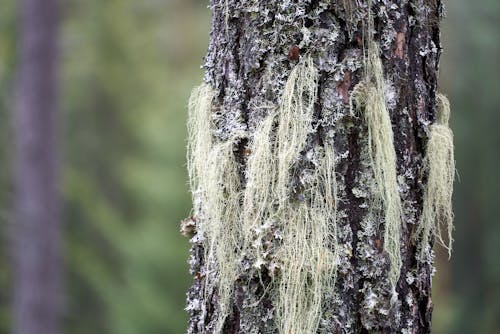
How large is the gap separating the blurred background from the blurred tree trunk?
63 centimetres

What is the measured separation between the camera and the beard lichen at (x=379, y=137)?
1.53m

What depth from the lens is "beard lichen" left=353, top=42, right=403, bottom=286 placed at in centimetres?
153

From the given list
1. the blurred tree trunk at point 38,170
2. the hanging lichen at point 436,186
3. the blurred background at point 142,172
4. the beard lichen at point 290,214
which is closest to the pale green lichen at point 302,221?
the beard lichen at point 290,214

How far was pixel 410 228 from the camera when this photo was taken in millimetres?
1622

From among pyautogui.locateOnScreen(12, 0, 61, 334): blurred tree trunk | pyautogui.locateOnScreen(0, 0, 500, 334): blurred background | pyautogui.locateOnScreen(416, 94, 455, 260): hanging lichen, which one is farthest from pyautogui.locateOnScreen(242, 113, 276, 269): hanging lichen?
pyautogui.locateOnScreen(0, 0, 500, 334): blurred background

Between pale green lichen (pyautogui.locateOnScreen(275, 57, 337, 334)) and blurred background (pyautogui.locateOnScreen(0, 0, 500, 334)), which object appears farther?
blurred background (pyautogui.locateOnScreen(0, 0, 500, 334))

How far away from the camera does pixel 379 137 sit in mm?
1533

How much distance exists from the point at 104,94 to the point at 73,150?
1215mm

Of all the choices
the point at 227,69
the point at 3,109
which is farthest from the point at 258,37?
the point at 3,109

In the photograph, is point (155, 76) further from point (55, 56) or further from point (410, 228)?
point (410, 228)

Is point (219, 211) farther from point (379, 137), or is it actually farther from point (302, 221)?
point (379, 137)

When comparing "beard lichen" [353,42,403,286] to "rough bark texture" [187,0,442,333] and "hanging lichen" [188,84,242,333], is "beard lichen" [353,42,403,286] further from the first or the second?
"hanging lichen" [188,84,242,333]

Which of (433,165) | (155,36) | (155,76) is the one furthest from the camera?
(155,36)

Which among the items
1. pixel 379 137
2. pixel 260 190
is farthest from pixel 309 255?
pixel 379 137
